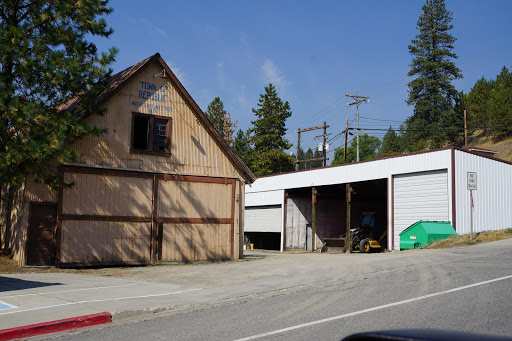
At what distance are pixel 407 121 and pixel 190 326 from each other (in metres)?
76.2

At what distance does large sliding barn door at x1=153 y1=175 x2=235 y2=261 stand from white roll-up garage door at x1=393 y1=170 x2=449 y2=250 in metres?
11.3

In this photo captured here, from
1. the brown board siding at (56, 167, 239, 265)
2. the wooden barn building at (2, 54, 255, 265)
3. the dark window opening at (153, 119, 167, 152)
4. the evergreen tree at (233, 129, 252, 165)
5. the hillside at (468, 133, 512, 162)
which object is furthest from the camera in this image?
the evergreen tree at (233, 129, 252, 165)

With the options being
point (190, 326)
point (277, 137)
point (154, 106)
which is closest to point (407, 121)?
point (277, 137)

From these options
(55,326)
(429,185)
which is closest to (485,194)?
(429,185)

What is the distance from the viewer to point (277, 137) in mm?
68688

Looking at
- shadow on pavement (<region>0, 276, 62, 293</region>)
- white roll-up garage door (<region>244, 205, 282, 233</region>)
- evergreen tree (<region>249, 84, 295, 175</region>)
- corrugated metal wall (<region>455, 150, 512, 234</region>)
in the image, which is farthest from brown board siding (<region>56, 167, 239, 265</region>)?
evergreen tree (<region>249, 84, 295, 175</region>)

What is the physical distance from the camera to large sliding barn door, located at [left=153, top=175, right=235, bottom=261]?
19750mm

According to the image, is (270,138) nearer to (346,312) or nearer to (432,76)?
(432,76)

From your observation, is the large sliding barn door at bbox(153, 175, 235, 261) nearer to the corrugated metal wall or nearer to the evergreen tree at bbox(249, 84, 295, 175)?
the corrugated metal wall

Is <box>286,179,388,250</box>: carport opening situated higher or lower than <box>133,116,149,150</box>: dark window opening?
lower

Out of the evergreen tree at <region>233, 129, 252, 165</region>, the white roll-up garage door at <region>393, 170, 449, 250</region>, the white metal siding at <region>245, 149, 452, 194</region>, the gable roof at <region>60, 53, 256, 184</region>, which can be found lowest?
the white roll-up garage door at <region>393, 170, 449, 250</region>

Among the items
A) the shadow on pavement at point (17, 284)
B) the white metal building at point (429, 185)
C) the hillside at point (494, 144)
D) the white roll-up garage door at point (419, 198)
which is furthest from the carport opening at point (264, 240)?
the hillside at point (494, 144)

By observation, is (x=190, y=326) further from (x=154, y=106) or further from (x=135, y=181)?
(x=154, y=106)

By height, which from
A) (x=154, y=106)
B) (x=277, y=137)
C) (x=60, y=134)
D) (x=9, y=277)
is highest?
(x=277, y=137)
